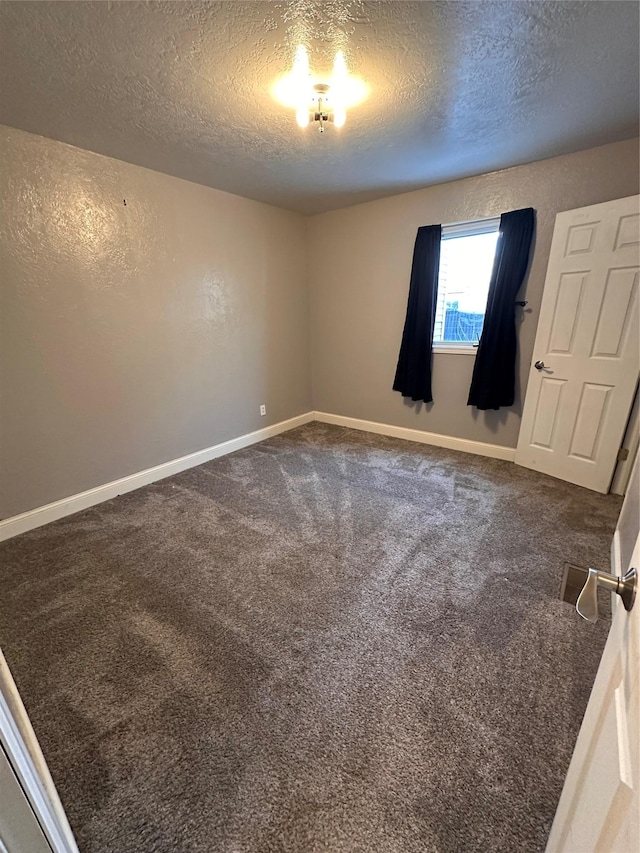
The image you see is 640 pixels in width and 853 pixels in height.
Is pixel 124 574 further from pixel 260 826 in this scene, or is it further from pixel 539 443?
pixel 539 443

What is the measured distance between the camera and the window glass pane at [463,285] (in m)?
3.16

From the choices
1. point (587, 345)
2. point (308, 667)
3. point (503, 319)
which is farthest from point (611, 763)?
point (503, 319)

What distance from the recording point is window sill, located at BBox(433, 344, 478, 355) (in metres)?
3.32

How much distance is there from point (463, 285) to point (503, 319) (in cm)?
55

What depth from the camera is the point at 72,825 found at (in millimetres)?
1005

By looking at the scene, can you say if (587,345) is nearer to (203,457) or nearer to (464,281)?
(464,281)

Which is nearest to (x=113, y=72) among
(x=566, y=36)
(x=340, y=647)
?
(x=566, y=36)

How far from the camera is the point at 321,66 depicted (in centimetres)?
162

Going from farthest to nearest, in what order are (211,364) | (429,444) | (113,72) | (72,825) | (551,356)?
1. (429,444)
2. (211,364)
3. (551,356)
4. (113,72)
5. (72,825)

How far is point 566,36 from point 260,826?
115 inches

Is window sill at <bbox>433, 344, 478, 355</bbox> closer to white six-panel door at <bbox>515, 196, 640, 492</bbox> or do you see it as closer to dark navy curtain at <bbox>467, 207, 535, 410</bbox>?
dark navy curtain at <bbox>467, 207, 535, 410</bbox>

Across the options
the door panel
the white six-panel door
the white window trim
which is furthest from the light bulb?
the door panel

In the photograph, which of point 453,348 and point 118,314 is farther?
point 453,348

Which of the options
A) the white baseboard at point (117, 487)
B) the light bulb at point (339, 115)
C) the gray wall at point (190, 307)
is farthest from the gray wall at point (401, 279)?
the light bulb at point (339, 115)
